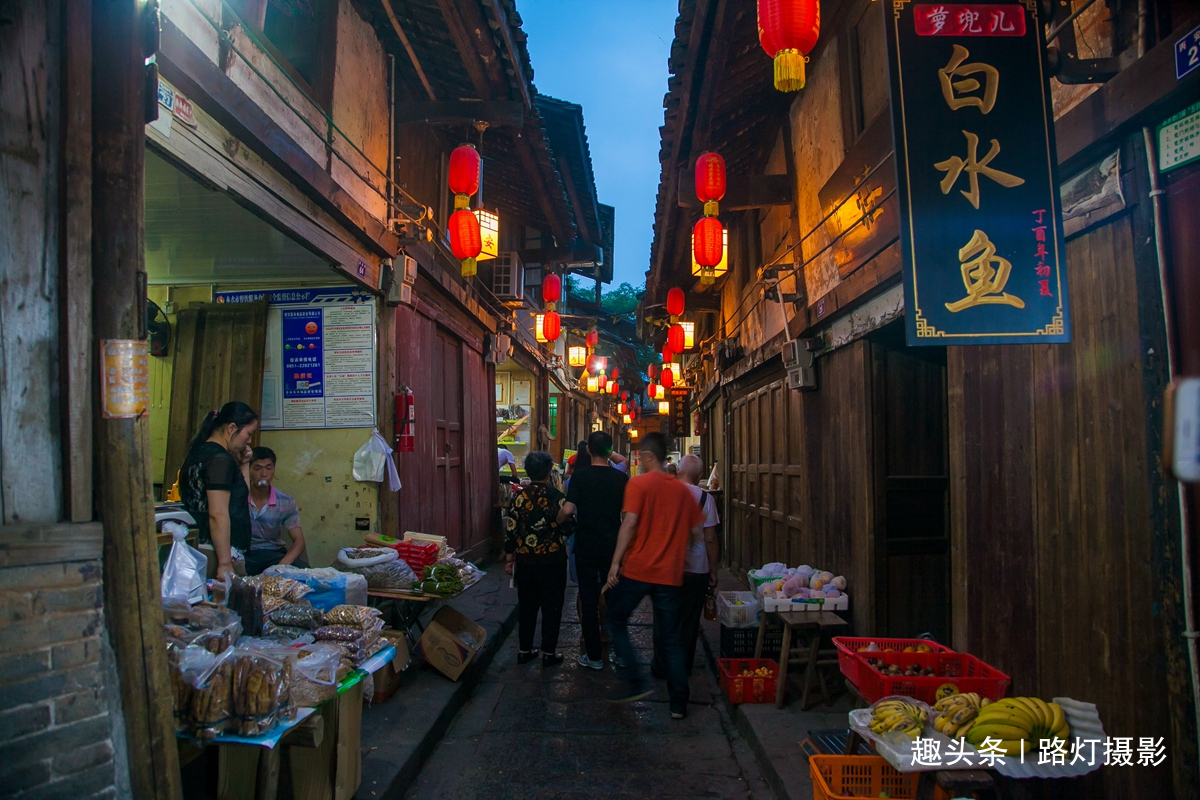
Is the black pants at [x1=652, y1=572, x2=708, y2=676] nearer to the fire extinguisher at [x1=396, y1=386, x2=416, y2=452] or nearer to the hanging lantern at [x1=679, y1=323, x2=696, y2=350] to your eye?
the fire extinguisher at [x1=396, y1=386, x2=416, y2=452]

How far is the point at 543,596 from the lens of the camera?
7.14 m

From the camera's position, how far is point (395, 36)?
26.0 ft

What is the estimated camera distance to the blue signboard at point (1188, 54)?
269 cm

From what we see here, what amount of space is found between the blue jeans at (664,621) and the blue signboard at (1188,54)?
4440 mm

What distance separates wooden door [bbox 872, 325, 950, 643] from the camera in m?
6.49

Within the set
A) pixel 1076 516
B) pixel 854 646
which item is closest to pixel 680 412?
pixel 854 646

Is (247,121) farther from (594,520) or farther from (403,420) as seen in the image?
(594,520)

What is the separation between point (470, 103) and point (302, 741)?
7236 mm

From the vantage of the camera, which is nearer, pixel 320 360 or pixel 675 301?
pixel 320 360

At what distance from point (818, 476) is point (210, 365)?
21.5 feet

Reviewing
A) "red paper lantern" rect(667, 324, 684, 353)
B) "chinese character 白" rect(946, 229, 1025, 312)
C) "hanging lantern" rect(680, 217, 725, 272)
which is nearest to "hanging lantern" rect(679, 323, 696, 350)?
"red paper lantern" rect(667, 324, 684, 353)

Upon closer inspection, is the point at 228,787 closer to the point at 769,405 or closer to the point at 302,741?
the point at 302,741

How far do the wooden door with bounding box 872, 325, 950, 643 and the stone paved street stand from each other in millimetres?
1962

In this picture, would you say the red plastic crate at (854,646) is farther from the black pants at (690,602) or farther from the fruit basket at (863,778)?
the black pants at (690,602)
